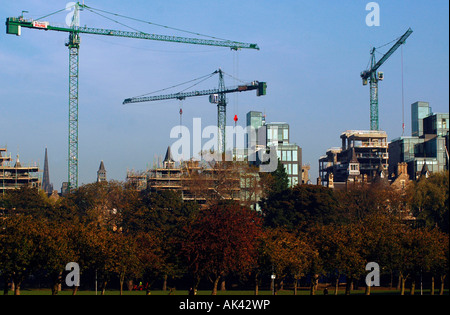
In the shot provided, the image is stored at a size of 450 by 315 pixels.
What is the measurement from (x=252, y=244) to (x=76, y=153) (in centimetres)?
9885

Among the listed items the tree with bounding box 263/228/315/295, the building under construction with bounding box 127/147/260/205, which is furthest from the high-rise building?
the tree with bounding box 263/228/315/295

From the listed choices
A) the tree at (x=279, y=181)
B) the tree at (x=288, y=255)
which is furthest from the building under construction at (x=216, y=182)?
the tree at (x=288, y=255)

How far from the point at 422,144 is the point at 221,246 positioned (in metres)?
111

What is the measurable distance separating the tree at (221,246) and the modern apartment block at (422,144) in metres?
90.8

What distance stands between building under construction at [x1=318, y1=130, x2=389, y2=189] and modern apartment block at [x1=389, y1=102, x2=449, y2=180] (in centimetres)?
381

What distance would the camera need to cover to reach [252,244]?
7500 cm

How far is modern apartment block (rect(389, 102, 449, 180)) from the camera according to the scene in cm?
16338

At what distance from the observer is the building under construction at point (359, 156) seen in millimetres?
176238

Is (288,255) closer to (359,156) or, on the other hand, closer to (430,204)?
(430,204)

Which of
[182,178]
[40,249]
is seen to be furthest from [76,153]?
[40,249]

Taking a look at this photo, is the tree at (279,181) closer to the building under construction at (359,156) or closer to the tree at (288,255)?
the building under construction at (359,156)

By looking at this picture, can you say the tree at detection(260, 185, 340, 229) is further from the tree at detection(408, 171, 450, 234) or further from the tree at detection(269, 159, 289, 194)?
the tree at detection(269, 159, 289, 194)

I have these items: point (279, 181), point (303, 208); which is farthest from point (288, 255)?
point (279, 181)

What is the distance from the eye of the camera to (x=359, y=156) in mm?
181250
